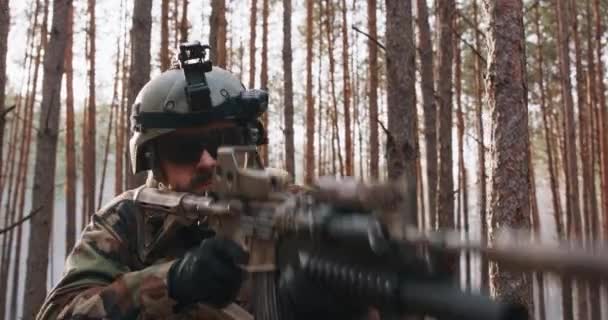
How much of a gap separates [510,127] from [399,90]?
1647 mm

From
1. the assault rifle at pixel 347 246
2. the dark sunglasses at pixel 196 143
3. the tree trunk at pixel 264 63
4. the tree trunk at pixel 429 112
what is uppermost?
the tree trunk at pixel 264 63

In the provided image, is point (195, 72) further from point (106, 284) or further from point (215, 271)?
point (215, 271)

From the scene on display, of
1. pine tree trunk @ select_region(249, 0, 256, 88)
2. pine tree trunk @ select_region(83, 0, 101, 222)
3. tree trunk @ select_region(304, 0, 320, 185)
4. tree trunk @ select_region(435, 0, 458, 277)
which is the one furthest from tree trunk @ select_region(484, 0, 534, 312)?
pine tree trunk @ select_region(83, 0, 101, 222)

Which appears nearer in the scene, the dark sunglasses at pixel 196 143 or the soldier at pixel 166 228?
the soldier at pixel 166 228

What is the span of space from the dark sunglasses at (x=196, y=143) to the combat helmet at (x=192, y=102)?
4cm

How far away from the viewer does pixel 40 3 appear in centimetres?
1836

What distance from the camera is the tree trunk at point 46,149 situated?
6652 mm

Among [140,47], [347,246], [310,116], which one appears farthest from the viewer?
[310,116]

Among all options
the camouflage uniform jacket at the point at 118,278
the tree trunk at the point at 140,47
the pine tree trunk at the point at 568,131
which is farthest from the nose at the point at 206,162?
the pine tree trunk at the point at 568,131

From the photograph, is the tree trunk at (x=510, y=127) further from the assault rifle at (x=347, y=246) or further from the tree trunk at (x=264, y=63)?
the tree trunk at (x=264, y=63)

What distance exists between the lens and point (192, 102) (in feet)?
8.15

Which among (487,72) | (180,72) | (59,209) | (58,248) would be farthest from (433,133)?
(59,209)

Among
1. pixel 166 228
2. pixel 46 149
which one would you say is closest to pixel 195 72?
pixel 166 228

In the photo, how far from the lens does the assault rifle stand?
1.08 meters
